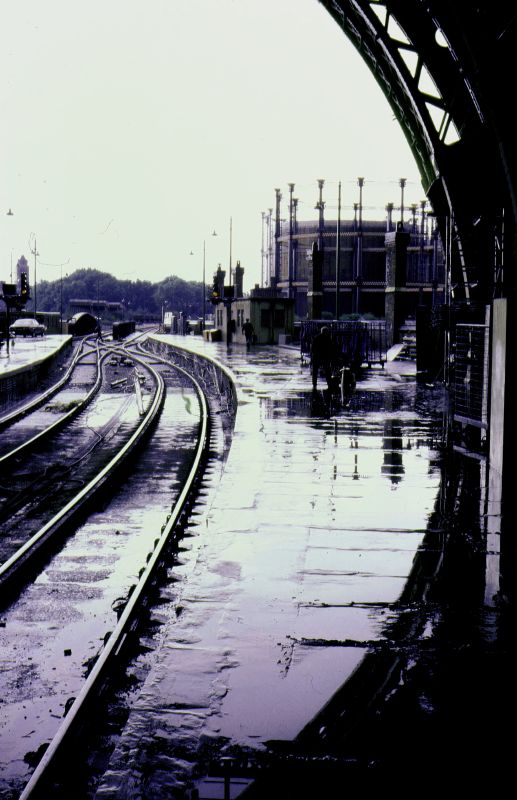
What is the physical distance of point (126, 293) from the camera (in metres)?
195

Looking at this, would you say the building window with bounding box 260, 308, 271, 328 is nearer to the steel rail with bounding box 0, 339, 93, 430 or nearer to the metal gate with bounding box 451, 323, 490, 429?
the steel rail with bounding box 0, 339, 93, 430

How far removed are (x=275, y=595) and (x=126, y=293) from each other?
191 metres

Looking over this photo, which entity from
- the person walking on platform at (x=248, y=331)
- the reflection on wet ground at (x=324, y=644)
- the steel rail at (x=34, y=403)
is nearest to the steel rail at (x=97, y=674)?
the reflection on wet ground at (x=324, y=644)

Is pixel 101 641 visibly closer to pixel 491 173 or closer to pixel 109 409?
pixel 491 173

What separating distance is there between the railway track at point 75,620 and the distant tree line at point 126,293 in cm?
17406

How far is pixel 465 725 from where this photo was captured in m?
4.71

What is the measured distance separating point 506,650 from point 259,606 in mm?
1891

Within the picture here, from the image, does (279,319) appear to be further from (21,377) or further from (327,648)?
(327,648)

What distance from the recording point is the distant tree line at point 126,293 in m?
189

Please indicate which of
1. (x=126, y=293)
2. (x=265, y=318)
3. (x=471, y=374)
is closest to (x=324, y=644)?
(x=471, y=374)

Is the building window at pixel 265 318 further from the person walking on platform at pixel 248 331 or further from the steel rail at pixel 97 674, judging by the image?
the steel rail at pixel 97 674

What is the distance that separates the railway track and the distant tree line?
571 ft

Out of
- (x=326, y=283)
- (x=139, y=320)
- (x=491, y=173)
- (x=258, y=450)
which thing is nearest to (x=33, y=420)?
(x=258, y=450)

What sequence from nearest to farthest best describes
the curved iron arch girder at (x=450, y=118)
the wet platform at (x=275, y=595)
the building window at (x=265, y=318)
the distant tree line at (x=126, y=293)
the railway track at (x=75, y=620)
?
the wet platform at (x=275, y=595), the railway track at (x=75, y=620), the curved iron arch girder at (x=450, y=118), the building window at (x=265, y=318), the distant tree line at (x=126, y=293)
